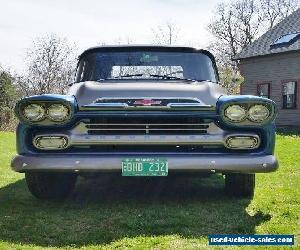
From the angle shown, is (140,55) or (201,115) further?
(140,55)

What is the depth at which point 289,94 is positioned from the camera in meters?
24.6

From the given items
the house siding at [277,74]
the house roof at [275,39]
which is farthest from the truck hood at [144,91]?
the house roof at [275,39]

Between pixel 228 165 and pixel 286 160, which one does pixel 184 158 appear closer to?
pixel 228 165

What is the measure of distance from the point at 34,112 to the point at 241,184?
7.94ft

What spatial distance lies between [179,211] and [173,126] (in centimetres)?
85

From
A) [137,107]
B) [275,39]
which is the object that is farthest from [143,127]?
[275,39]

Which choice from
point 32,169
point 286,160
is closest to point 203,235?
point 32,169

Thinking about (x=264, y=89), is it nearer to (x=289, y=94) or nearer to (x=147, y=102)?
(x=289, y=94)

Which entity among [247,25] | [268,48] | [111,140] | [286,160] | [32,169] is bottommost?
[286,160]

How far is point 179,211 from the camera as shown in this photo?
Answer: 4598 mm

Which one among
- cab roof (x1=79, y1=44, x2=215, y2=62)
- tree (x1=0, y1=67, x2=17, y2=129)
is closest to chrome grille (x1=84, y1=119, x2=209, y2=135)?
cab roof (x1=79, y1=44, x2=215, y2=62)

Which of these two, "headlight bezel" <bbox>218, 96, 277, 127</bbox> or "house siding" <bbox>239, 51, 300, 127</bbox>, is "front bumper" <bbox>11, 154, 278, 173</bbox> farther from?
"house siding" <bbox>239, 51, 300, 127</bbox>

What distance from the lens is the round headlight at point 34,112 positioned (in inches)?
177

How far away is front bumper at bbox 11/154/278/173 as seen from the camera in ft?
14.4
